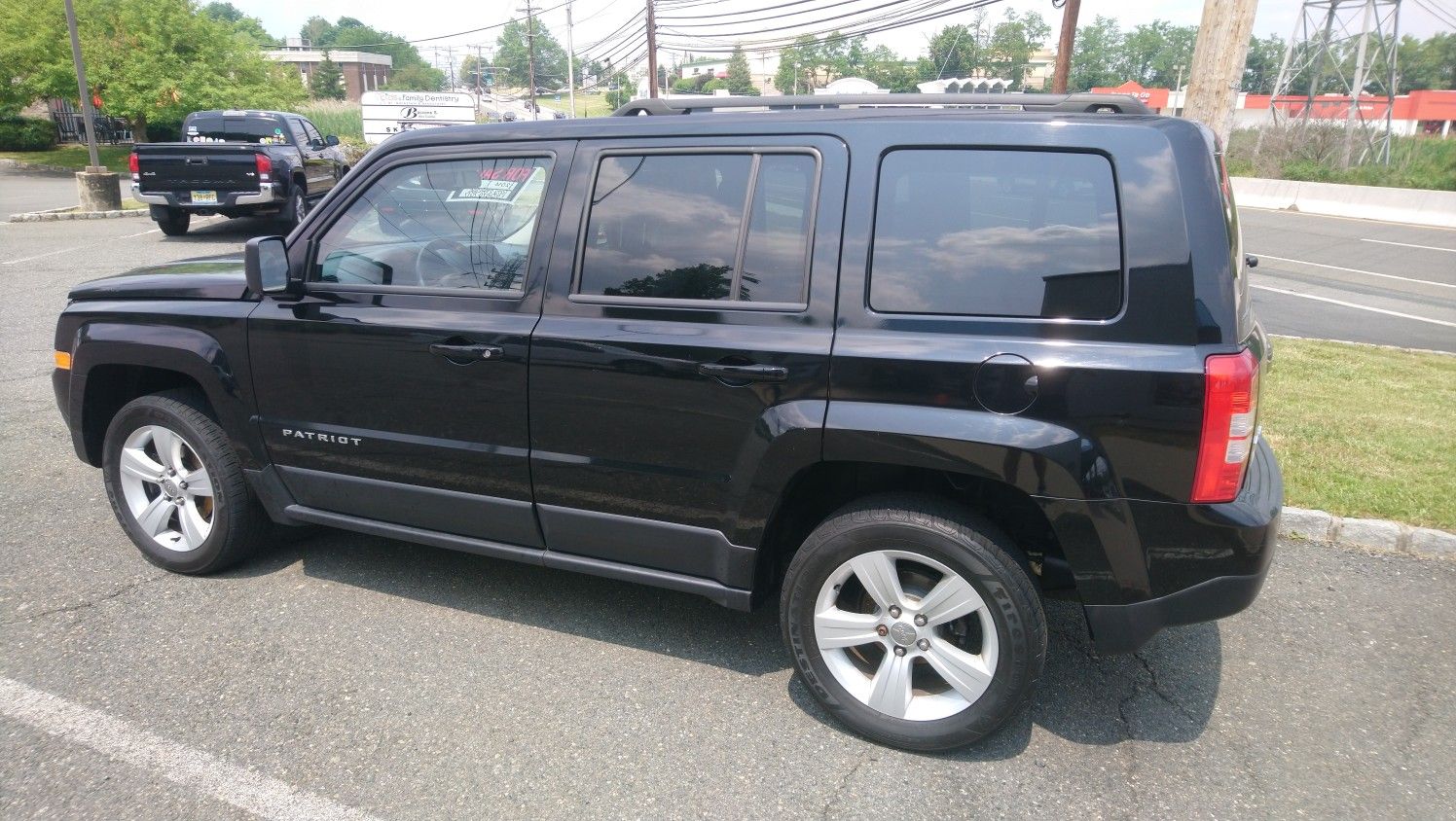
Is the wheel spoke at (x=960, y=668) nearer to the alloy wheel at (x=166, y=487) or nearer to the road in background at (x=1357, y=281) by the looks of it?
the alloy wheel at (x=166, y=487)

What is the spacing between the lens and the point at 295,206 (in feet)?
48.5

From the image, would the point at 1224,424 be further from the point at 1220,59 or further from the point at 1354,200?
the point at 1354,200

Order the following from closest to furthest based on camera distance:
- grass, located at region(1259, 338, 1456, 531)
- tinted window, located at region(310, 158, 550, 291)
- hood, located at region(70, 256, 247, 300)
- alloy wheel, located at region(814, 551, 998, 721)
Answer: alloy wheel, located at region(814, 551, 998, 721), tinted window, located at region(310, 158, 550, 291), hood, located at region(70, 256, 247, 300), grass, located at region(1259, 338, 1456, 531)

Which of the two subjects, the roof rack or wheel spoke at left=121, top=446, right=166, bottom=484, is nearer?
the roof rack

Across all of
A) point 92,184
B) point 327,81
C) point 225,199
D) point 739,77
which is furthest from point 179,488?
point 327,81

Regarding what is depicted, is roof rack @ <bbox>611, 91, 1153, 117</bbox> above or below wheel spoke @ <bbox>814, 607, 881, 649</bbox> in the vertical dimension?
above

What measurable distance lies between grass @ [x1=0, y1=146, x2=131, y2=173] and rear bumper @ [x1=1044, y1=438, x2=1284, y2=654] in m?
34.5

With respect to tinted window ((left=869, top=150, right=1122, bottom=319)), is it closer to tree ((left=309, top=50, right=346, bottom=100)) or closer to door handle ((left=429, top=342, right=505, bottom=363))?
door handle ((left=429, top=342, right=505, bottom=363))

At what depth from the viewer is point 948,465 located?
277 cm

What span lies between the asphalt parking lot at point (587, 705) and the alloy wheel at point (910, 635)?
7.6 inches

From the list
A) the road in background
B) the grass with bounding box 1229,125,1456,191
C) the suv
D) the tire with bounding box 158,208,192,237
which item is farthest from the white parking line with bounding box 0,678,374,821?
the grass with bounding box 1229,125,1456,191

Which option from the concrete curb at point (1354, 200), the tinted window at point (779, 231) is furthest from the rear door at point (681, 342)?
the concrete curb at point (1354, 200)

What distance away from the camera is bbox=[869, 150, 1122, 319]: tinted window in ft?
8.83

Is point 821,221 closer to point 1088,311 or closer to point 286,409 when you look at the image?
point 1088,311
